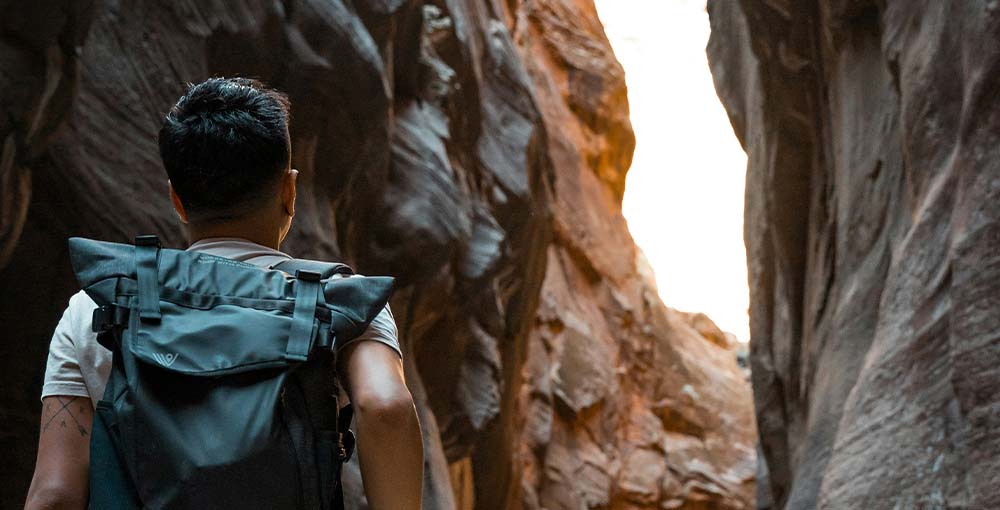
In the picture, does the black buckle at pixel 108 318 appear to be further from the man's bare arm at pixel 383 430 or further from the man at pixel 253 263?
the man's bare arm at pixel 383 430

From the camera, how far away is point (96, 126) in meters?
7.09

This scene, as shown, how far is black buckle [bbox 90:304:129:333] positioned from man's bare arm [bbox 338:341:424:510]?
43cm

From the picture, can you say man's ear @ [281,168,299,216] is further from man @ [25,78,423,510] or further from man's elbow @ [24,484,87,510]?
man's elbow @ [24,484,87,510]

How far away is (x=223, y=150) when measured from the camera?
239 centimetres

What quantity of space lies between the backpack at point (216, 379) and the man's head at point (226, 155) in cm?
19

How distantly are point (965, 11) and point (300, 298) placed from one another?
5238mm

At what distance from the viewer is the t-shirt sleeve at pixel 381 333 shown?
2.25 m

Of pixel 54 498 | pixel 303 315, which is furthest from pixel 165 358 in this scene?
pixel 54 498

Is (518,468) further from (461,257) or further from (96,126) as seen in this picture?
(96,126)

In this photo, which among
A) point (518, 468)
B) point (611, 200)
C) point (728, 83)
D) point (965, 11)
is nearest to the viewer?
point (965, 11)

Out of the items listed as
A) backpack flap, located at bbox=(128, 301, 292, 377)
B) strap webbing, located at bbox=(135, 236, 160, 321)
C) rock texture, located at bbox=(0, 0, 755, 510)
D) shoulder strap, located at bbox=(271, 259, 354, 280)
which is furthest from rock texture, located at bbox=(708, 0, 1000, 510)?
strap webbing, located at bbox=(135, 236, 160, 321)

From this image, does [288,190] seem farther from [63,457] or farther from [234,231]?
[63,457]

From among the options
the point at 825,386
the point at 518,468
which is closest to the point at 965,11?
the point at 825,386

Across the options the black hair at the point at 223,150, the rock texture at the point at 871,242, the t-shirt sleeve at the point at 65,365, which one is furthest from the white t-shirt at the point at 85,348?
the rock texture at the point at 871,242
